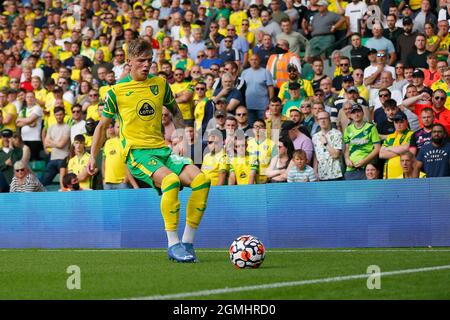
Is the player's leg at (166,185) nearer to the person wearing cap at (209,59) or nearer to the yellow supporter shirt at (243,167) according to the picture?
the yellow supporter shirt at (243,167)

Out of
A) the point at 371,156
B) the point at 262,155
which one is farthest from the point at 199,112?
the point at 371,156

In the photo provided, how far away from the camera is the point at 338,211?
1342 cm

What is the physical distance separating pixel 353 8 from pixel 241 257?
11139mm

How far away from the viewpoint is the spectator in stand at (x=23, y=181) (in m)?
17.2

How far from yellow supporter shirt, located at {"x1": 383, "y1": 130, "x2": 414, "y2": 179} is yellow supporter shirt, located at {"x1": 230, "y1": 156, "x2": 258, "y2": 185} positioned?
218cm

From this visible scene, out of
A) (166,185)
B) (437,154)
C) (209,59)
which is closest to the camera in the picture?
(166,185)

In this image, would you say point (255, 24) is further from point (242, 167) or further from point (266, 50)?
point (242, 167)

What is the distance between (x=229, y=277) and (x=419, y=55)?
9898 mm

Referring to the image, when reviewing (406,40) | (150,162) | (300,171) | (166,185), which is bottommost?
(300,171)

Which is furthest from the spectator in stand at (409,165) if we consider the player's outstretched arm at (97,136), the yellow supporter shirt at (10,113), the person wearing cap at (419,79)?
the yellow supporter shirt at (10,113)

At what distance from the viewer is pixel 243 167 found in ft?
50.0

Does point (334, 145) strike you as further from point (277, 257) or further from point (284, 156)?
point (277, 257)

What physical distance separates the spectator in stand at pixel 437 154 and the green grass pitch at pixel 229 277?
2286 millimetres

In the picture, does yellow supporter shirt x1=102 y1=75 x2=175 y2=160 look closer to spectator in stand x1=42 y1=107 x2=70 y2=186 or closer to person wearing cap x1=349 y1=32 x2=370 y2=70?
person wearing cap x1=349 y1=32 x2=370 y2=70
